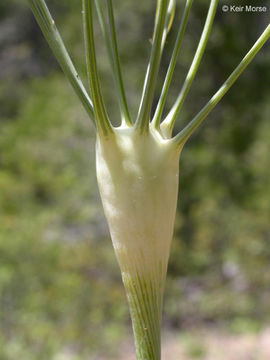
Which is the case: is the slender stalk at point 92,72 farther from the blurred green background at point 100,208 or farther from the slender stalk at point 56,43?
the blurred green background at point 100,208

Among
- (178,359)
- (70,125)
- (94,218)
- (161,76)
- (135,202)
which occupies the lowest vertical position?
(178,359)

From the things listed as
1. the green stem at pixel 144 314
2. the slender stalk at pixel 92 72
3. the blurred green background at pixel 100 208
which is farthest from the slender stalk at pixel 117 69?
the blurred green background at pixel 100 208

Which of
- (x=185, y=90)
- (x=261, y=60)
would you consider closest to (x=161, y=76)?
(x=261, y=60)

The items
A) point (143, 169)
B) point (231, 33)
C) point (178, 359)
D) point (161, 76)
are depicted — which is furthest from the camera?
point (231, 33)

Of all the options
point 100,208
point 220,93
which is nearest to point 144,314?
point 220,93

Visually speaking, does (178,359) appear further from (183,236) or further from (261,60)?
(261,60)

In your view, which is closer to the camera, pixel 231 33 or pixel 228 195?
pixel 231 33

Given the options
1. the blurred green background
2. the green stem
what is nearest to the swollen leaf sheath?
the green stem
